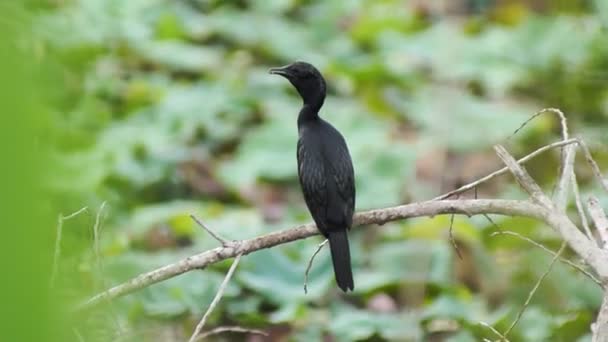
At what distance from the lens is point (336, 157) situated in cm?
298

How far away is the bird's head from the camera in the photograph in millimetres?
3174

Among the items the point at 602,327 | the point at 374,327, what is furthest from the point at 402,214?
the point at 374,327

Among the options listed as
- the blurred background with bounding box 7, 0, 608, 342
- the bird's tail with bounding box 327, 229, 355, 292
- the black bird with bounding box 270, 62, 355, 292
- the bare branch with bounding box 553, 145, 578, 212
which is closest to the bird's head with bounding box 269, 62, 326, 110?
the black bird with bounding box 270, 62, 355, 292

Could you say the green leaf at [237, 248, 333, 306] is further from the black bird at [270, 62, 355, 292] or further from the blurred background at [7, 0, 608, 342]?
the black bird at [270, 62, 355, 292]

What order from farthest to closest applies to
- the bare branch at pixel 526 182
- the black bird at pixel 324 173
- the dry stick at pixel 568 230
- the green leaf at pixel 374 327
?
the green leaf at pixel 374 327, the black bird at pixel 324 173, the bare branch at pixel 526 182, the dry stick at pixel 568 230

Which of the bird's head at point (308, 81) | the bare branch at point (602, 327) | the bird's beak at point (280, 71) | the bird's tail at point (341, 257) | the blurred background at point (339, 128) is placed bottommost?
the blurred background at point (339, 128)

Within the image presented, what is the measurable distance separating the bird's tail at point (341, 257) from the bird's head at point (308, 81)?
0.46 metres

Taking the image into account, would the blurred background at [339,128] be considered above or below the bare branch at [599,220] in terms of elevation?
below

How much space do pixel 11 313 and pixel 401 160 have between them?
6.14m

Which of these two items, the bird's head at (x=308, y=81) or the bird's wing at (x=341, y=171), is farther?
the bird's head at (x=308, y=81)

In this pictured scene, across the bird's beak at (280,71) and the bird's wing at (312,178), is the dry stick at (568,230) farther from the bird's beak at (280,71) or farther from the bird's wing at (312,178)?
the bird's beak at (280,71)

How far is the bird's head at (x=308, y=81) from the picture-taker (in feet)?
10.4

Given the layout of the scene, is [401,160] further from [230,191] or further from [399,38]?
[399,38]

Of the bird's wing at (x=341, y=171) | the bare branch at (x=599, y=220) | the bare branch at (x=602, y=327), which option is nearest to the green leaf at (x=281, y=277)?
the bird's wing at (x=341, y=171)
